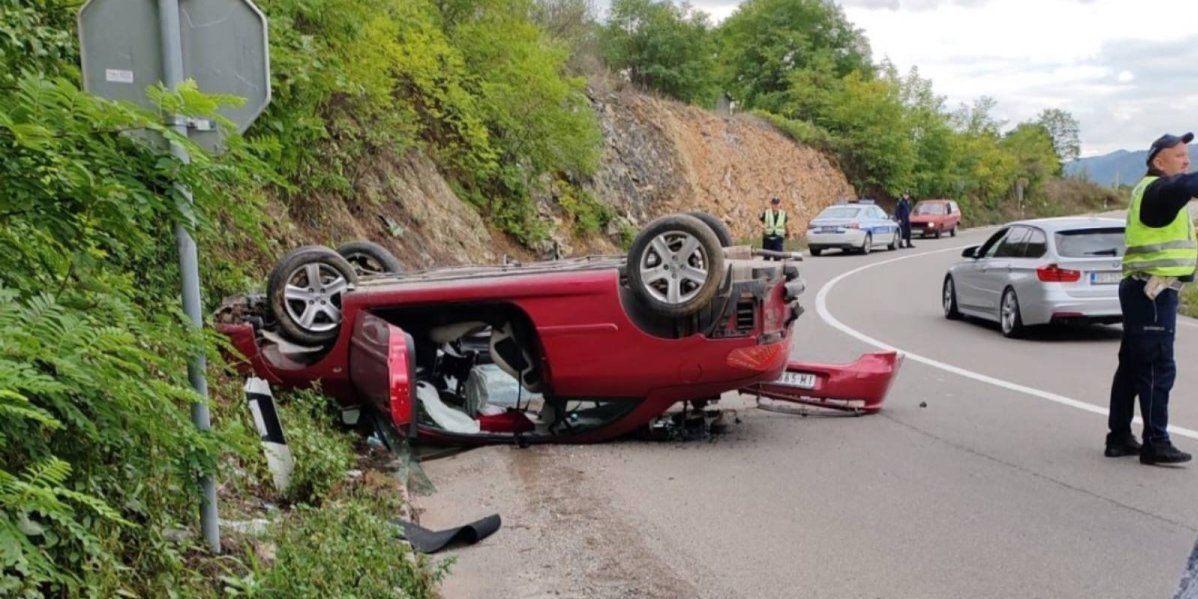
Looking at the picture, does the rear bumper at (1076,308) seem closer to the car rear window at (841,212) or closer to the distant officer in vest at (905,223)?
the car rear window at (841,212)

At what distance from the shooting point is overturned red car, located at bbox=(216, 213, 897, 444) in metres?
6.48

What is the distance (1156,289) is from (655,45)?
39.7 meters

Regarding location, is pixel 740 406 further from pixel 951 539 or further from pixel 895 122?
pixel 895 122

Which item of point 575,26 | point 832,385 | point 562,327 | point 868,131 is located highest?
point 575,26

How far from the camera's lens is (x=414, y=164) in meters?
17.2

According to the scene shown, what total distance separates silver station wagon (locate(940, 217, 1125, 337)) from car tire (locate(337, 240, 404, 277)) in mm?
8019

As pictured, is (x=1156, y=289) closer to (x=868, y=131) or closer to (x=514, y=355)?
(x=514, y=355)

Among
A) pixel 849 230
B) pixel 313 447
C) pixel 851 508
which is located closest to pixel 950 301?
pixel 851 508

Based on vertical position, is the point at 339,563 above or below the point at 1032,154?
below

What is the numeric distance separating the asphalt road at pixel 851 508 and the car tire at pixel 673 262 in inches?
43.7

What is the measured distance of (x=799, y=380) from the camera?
7699 mm

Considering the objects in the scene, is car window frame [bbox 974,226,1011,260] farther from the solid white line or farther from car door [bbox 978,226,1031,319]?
the solid white line

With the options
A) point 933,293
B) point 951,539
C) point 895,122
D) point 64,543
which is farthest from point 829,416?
point 895,122

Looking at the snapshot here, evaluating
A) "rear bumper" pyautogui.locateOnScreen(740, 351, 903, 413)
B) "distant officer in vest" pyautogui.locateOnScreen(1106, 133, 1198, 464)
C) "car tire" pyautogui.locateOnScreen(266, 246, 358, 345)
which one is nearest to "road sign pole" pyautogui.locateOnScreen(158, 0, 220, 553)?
"car tire" pyautogui.locateOnScreen(266, 246, 358, 345)
